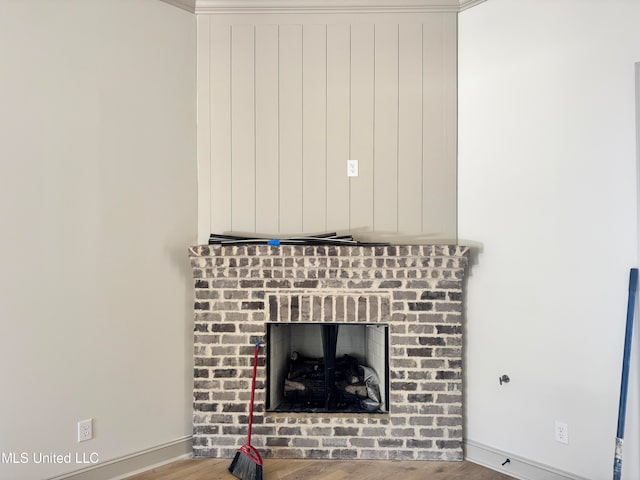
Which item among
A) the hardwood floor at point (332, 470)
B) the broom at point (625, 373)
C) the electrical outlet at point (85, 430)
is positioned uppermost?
the broom at point (625, 373)

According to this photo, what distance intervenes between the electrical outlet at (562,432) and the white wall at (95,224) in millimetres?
2187

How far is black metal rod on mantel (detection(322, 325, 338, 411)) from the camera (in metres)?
2.96

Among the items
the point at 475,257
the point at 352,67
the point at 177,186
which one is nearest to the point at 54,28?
the point at 177,186

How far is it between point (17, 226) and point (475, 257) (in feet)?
8.47

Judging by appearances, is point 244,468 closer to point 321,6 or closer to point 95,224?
point 95,224

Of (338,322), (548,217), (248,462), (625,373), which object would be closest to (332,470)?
(248,462)

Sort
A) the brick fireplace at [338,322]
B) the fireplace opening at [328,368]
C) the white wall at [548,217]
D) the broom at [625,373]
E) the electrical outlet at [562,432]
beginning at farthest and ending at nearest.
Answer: the fireplace opening at [328,368] → the brick fireplace at [338,322] → the electrical outlet at [562,432] → the white wall at [548,217] → the broom at [625,373]

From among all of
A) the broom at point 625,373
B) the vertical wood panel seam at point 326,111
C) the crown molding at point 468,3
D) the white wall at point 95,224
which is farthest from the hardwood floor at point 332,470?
the crown molding at point 468,3

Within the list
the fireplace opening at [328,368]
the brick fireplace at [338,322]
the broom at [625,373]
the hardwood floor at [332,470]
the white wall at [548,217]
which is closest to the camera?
the broom at [625,373]

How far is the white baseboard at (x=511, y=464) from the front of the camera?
244cm

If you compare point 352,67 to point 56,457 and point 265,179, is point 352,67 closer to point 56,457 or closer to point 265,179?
point 265,179

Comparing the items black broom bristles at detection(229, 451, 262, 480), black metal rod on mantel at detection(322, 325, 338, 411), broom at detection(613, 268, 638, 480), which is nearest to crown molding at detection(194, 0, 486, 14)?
broom at detection(613, 268, 638, 480)

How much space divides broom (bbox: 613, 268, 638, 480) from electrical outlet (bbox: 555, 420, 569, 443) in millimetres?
295

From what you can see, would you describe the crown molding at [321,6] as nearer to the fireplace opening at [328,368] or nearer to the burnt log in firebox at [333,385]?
the fireplace opening at [328,368]
